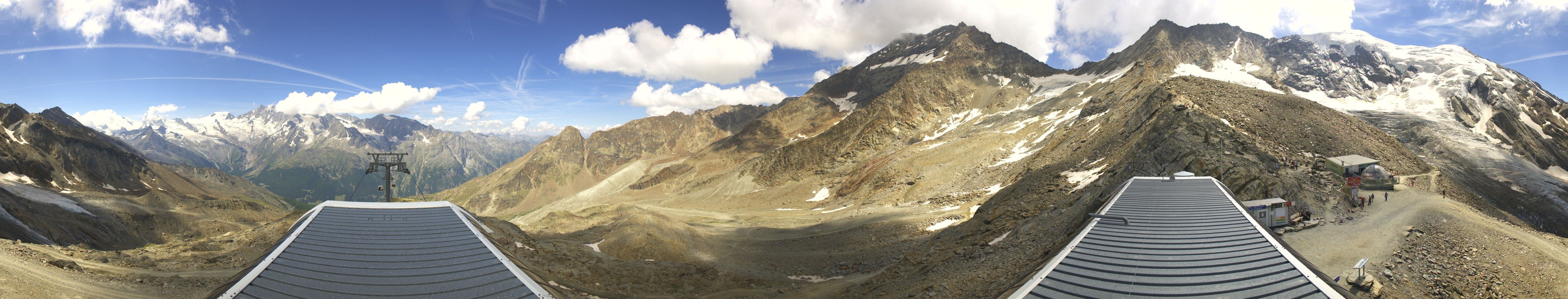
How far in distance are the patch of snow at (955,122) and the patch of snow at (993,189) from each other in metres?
36.7

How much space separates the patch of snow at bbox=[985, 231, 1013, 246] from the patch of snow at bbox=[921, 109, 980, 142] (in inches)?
2430

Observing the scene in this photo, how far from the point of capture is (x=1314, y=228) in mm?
18906

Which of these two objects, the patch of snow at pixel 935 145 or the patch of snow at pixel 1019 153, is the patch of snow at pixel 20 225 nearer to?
the patch of snow at pixel 1019 153

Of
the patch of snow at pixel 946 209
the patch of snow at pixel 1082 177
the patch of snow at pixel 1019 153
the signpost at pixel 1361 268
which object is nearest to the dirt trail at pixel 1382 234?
the signpost at pixel 1361 268

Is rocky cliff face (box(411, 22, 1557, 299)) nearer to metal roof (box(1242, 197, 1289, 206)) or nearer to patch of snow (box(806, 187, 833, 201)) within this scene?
patch of snow (box(806, 187, 833, 201))

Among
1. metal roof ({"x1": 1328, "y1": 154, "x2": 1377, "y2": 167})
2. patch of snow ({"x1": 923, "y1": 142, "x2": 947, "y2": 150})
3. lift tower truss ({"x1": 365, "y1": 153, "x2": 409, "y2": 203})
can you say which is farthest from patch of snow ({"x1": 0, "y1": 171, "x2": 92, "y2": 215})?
metal roof ({"x1": 1328, "y1": 154, "x2": 1377, "y2": 167})

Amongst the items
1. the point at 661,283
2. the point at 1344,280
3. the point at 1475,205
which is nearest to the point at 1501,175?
the point at 1475,205

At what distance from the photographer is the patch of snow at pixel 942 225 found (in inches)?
1248

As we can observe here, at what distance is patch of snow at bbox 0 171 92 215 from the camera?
49188 millimetres

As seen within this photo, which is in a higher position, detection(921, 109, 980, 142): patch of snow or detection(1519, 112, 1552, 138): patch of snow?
detection(921, 109, 980, 142): patch of snow

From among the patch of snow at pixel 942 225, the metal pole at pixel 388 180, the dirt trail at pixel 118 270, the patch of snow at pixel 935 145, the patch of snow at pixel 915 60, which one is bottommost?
the patch of snow at pixel 942 225

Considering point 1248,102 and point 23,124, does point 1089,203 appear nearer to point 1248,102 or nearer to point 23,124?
point 1248,102

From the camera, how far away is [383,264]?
31.0ft

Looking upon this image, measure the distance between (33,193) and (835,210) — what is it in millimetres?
86672
